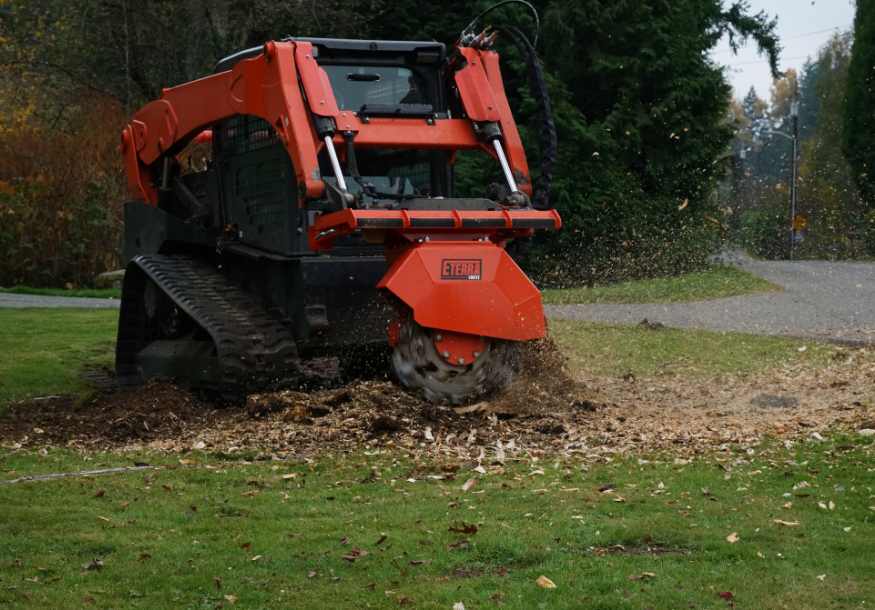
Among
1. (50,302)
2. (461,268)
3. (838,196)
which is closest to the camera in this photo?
(461,268)

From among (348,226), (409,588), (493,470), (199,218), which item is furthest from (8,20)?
(409,588)

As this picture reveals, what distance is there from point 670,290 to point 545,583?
1608cm

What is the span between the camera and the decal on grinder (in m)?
9.89

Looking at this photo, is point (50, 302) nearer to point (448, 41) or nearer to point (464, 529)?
point (448, 41)

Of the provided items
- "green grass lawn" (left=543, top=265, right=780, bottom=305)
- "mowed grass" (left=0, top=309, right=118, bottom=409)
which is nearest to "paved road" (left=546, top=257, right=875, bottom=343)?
"green grass lawn" (left=543, top=265, right=780, bottom=305)

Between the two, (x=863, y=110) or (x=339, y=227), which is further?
(x=863, y=110)

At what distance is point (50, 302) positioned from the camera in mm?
21359

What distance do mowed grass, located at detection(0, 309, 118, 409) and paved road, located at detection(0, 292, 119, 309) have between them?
139cm

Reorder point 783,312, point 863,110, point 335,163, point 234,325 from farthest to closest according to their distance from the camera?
1. point 863,110
2. point 783,312
3. point 234,325
4. point 335,163

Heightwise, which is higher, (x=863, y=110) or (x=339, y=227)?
(x=863, y=110)

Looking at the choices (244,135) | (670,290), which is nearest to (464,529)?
(244,135)

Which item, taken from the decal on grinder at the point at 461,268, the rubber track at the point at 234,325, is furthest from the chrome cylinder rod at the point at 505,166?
the rubber track at the point at 234,325

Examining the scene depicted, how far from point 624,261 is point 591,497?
18.9 meters

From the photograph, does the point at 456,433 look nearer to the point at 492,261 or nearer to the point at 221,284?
the point at 492,261
